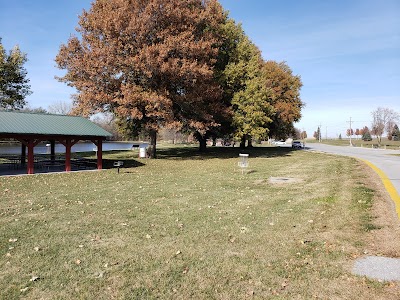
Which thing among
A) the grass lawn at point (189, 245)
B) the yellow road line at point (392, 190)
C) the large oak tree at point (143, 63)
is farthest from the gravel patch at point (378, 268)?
the large oak tree at point (143, 63)

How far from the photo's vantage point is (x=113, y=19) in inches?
901

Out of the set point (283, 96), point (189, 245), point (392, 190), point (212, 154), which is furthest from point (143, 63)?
point (283, 96)

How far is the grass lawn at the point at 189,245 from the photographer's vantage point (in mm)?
4309

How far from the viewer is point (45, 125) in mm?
18672

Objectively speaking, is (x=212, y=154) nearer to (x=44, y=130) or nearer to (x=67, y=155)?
(x=67, y=155)

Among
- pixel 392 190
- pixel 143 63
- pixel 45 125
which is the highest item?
pixel 143 63

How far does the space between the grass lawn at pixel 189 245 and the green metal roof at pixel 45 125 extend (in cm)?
723

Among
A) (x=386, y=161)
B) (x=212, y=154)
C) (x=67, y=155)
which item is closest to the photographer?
(x=67, y=155)

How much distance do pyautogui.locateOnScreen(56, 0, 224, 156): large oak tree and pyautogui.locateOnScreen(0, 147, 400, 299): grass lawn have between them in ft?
44.4

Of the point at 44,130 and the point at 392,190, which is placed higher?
the point at 44,130

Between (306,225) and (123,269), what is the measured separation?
163 inches

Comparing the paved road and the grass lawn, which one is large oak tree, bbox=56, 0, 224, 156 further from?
the grass lawn

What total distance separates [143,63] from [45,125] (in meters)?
7.88

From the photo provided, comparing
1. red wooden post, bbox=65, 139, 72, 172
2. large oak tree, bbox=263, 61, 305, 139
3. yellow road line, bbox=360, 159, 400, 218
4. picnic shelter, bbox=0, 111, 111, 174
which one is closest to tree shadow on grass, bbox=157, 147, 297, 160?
large oak tree, bbox=263, 61, 305, 139
